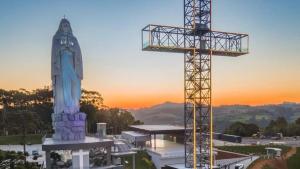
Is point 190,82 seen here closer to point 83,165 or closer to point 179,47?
point 179,47

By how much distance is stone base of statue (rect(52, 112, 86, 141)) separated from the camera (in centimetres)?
2945

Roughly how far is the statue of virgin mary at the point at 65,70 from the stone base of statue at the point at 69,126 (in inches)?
34.4

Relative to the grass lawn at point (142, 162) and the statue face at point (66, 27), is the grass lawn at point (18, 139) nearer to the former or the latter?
the grass lawn at point (142, 162)

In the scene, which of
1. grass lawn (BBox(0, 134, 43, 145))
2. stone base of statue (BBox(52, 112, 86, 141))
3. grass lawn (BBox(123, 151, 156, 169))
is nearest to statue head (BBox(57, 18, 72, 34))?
stone base of statue (BBox(52, 112, 86, 141))

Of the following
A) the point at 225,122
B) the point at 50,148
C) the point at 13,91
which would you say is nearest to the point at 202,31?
the point at 50,148

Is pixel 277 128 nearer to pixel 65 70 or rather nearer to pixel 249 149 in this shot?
pixel 249 149

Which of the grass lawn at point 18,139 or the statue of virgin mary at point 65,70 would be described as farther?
the grass lawn at point 18,139

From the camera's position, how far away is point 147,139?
45.5 m

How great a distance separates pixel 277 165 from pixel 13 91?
49044mm

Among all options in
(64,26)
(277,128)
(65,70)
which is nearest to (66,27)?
(64,26)

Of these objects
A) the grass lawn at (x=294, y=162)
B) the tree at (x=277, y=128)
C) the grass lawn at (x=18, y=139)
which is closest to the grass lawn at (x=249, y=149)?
the grass lawn at (x=294, y=162)

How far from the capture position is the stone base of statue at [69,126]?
2945cm

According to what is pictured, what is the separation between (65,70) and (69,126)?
515 centimetres

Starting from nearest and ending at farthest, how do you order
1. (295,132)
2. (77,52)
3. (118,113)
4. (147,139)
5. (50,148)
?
(50,148) < (77,52) < (147,139) < (295,132) < (118,113)
